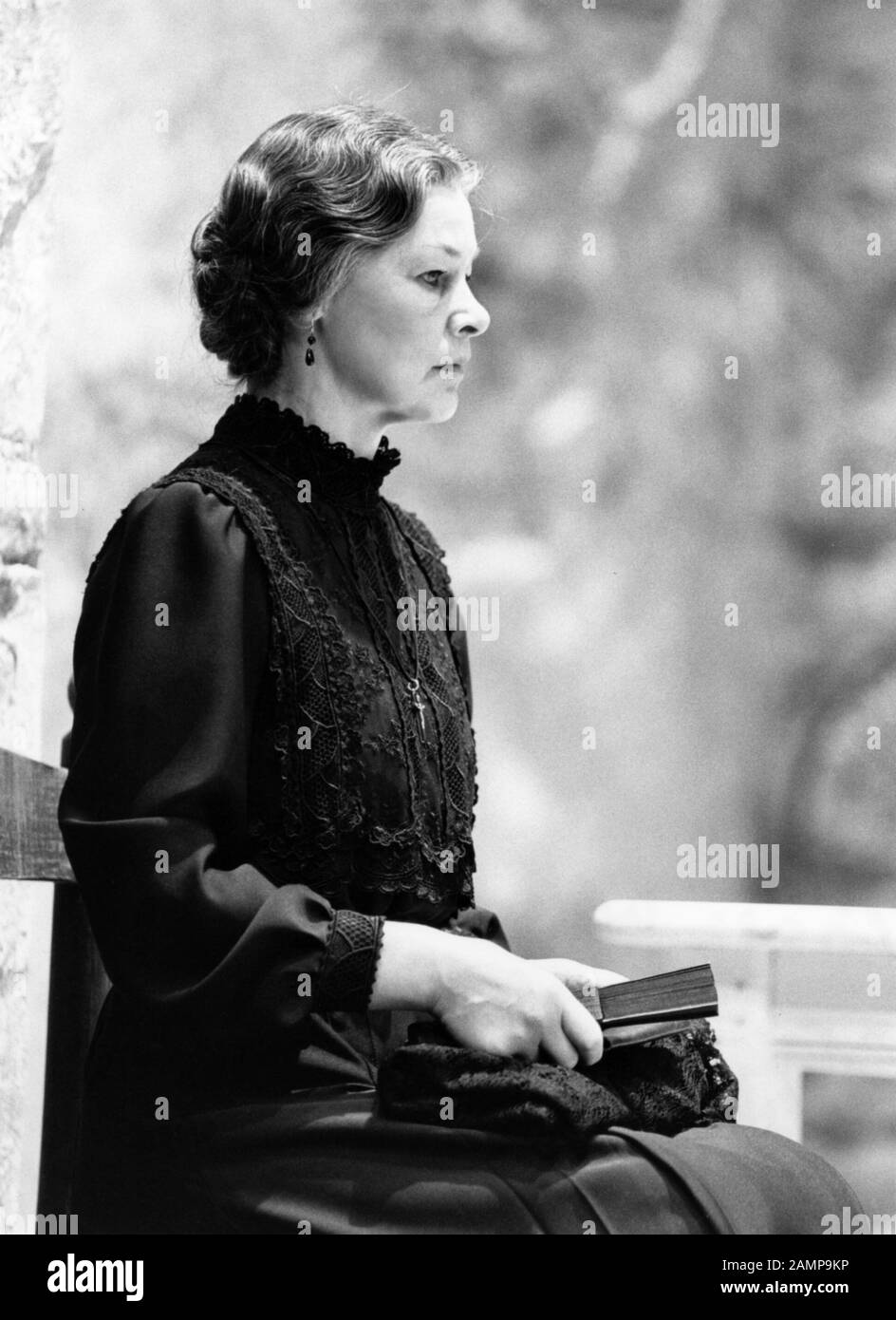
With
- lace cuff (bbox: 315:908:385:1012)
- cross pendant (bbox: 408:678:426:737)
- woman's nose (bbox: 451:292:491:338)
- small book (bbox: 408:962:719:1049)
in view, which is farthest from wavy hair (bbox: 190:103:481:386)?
small book (bbox: 408:962:719:1049)

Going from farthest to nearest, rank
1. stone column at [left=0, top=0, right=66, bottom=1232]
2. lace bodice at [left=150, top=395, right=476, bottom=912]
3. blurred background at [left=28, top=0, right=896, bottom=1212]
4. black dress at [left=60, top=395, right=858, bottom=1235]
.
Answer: blurred background at [left=28, top=0, right=896, bottom=1212] < stone column at [left=0, top=0, right=66, bottom=1232] < lace bodice at [left=150, top=395, right=476, bottom=912] < black dress at [left=60, top=395, right=858, bottom=1235]

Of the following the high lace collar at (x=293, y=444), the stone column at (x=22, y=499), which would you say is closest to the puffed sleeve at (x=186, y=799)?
the high lace collar at (x=293, y=444)

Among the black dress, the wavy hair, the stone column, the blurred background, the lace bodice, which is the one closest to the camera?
the black dress

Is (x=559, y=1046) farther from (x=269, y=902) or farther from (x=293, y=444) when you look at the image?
(x=293, y=444)

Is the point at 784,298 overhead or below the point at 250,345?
overhead

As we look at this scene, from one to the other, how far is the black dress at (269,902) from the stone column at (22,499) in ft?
1.54

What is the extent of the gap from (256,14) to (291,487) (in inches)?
91.5

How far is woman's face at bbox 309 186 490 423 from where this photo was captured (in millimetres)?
1706

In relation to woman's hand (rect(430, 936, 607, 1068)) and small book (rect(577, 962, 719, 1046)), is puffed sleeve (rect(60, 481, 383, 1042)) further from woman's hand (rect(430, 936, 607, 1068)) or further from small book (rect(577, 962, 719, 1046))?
small book (rect(577, 962, 719, 1046))

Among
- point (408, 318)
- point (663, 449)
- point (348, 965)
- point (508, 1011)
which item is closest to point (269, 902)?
point (348, 965)

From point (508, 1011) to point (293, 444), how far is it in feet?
2.12
